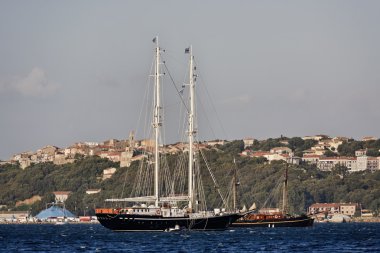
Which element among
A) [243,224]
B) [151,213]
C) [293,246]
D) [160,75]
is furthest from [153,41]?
[243,224]

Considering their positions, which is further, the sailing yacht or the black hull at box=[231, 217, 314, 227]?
the black hull at box=[231, 217, 314, 227]

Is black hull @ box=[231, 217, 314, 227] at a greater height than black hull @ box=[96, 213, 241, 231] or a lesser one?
greater

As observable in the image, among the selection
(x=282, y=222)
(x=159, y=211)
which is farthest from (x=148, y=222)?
(x=282, y=222)

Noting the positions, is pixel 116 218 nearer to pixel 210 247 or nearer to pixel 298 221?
pixel 210 247

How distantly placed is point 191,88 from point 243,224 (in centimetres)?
3793

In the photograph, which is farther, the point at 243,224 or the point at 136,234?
the point at 243,224

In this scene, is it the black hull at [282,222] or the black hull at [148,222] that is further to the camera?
the black hull at [282,222]

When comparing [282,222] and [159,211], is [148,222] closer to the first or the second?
[159,211]

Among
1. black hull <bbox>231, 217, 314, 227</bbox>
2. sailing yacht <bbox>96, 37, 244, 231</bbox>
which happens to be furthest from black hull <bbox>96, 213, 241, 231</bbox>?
black hull <bbox>231, 217, 314, 227</bbox>

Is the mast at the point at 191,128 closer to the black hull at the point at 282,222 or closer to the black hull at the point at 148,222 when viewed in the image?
the black hull at the point at 148,222

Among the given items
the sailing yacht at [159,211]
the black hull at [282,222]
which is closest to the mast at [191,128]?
the sailing yacht at [159,211]

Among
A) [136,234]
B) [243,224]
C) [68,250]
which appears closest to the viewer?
[68,250]

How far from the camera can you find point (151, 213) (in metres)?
115

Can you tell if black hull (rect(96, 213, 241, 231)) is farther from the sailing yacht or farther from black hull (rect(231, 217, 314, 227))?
black hull (rect(231, 217, 314, 227))
